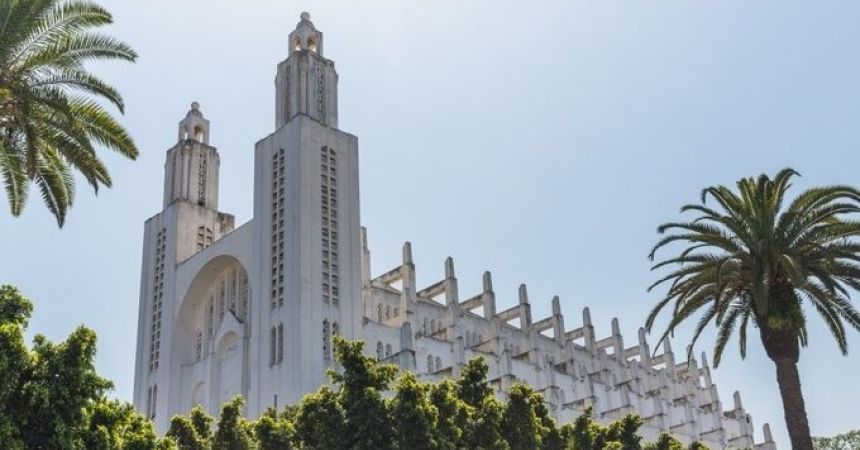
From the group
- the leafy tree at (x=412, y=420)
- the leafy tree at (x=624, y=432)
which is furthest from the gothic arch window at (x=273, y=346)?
the leafy tree at (x=412, y=420)

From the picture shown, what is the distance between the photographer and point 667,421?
69.2 meters

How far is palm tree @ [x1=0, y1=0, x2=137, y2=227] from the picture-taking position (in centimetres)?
1822

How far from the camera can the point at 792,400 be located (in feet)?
80.3

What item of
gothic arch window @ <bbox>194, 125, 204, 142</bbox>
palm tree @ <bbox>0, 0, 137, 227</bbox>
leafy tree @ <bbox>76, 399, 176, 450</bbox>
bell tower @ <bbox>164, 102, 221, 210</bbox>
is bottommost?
leafy tree @ <bbox>76, 399, 176, 450</bbox>

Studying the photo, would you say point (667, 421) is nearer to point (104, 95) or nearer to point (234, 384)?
point (234, 384)

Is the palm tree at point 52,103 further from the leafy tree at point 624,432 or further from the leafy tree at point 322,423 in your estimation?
the leafy tree at point 624,432

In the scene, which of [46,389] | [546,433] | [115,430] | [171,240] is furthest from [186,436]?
[171,240]

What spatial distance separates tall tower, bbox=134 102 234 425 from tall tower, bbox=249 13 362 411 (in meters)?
7.71

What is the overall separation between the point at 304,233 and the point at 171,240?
13.0 m

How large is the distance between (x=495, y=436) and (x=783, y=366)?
24.0 feet

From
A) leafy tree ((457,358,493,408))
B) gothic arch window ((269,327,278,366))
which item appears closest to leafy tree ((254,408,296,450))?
leafy tree ((457,358,493,408))

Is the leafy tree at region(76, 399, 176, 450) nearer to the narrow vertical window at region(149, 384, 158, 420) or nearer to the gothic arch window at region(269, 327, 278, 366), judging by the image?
the gothic arch window at region(269, 327, 278, 366)

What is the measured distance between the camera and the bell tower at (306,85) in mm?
50000

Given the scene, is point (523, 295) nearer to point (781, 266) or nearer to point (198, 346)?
point (198, 346)
